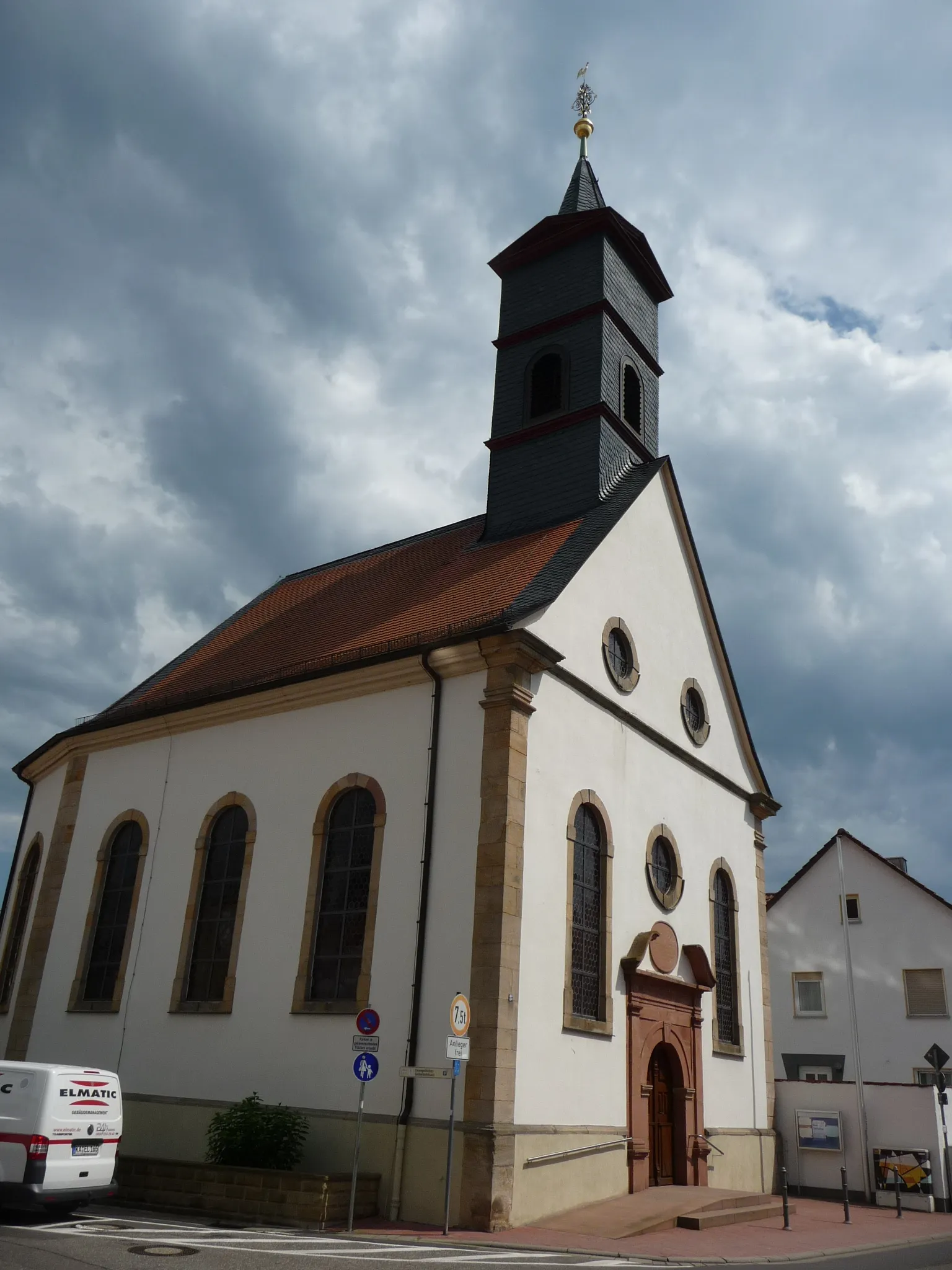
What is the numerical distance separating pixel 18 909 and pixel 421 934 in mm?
12442

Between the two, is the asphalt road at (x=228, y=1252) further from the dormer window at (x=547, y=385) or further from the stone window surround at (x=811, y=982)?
the stone window surround at (x=811, y=982)

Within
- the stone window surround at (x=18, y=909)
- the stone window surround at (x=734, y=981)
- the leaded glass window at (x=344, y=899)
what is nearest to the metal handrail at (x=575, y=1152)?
the leaded glass window at (x=344, y=899)

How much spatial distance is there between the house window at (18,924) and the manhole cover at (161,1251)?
1235 cm

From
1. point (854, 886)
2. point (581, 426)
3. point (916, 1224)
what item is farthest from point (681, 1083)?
point (854, 886)

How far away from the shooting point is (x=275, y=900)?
17.0 meters

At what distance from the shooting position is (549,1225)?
13.4 m

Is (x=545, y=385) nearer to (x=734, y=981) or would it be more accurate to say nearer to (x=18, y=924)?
(x=734, y=981)

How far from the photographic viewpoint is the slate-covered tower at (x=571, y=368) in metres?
21.1

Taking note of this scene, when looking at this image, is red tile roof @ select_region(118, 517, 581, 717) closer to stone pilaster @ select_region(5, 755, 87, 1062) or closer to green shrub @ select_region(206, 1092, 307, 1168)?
stone pilaster @ select_region(5, 755, 87, 1062)

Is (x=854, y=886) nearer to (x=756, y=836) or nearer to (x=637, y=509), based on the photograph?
(x=756, y=836)

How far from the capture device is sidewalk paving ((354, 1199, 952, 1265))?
39.0 ft

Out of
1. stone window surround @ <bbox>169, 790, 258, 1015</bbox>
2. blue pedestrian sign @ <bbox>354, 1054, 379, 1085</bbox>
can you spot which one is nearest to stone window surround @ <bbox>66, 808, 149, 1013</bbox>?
stone window surround @ <bbox>169, 790, 258, 1015</bbox>

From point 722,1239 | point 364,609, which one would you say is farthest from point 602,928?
point 364,609

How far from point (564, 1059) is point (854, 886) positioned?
65.8 ft
